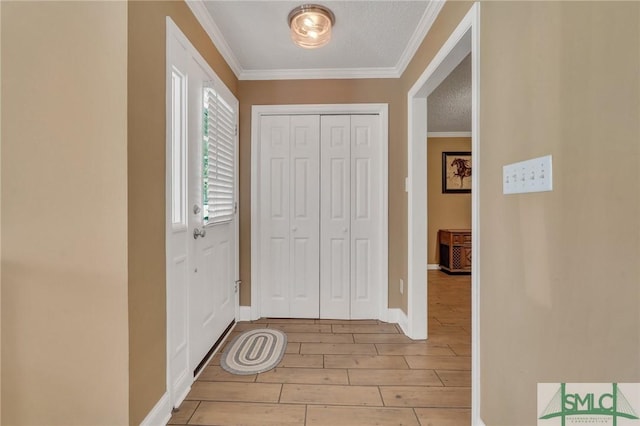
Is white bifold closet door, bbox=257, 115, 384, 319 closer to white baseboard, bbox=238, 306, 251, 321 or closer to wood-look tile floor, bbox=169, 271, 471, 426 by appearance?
white baseboard, bbox=238, 306, 251, 321

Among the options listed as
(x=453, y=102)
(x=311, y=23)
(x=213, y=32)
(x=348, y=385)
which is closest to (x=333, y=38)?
(x=311, y=23)

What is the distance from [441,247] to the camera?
17.3 ft

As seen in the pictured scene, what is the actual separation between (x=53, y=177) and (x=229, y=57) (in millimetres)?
1753

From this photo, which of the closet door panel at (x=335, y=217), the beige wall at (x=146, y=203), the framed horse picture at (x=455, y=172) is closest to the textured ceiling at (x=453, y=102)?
the framed horse picture at (x=455, y=172)

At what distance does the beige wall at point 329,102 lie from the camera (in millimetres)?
2793

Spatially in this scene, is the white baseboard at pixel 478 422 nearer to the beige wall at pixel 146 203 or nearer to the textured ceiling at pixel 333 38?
the beige wall at pixel 146 203

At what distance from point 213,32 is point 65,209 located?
161 centimetres

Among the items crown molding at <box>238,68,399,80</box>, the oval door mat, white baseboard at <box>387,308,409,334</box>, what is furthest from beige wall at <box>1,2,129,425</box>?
white baseboard at <box>387,308,409,334</box>

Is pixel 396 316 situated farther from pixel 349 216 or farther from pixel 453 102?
pixel 453 102

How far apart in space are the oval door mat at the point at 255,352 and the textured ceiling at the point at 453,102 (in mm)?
2953

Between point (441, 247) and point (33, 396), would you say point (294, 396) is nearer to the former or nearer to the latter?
point (33, 396)

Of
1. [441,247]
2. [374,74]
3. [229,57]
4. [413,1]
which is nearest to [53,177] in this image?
[229,57]
